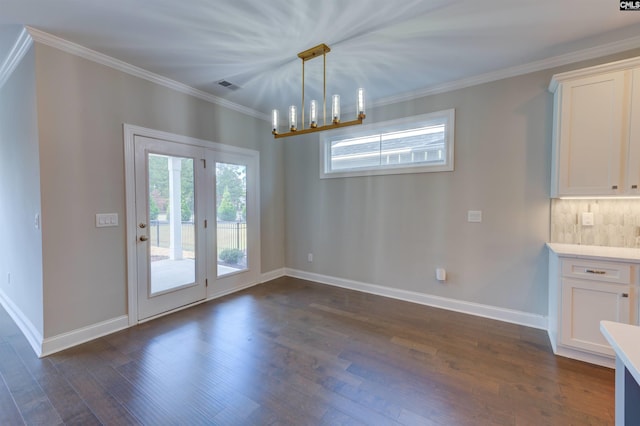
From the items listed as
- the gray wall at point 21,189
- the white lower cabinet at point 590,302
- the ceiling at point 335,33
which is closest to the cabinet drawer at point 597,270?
the white lower cabinet at point 590,302

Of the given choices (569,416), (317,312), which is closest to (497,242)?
(569,416)

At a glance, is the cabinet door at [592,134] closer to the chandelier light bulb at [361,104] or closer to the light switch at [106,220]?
the chandelier light bulb at [361,104]

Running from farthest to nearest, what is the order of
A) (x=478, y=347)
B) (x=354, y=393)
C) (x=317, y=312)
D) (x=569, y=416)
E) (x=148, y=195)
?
(x=317, y=312), (x=148, y=195), (x=478, y=347), (x=354, y=393), (x=569, y=416)

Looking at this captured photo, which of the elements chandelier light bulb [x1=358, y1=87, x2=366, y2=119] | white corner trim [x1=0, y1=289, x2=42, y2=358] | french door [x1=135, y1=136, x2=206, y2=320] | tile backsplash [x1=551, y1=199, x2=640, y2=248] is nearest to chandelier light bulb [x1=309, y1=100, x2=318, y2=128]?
chandelier light bulb [x1=358, y1=87, x2=366, y2=119]

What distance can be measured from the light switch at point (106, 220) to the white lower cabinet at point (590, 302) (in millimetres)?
4282

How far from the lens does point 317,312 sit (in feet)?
10.9

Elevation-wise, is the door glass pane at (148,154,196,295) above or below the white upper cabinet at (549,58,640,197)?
below

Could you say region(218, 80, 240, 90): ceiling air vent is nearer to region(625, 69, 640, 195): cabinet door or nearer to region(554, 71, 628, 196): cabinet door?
region(554, 71, 628, 196): cabinet door

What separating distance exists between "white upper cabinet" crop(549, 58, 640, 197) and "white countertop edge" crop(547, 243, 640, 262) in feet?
1.64

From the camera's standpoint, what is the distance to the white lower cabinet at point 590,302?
213 centimetres

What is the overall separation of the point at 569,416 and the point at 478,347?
83 centimetres

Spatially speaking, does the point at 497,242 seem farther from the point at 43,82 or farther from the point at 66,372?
the point at 43,82

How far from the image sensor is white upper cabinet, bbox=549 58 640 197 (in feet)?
7.41

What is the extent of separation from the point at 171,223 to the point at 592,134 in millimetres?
4461
